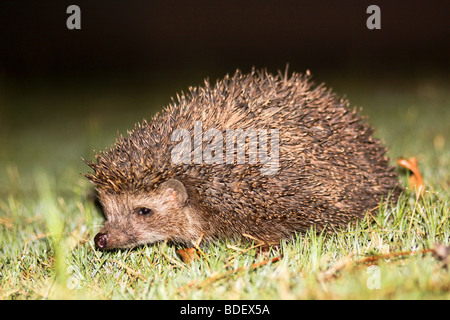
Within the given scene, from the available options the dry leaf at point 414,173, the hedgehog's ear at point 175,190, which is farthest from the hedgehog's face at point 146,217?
the dry leaf at point 414,173

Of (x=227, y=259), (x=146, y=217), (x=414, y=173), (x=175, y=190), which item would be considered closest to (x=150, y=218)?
(x=146, y=217)

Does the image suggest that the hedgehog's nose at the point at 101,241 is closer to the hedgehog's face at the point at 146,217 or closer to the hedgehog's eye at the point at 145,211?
the hedgehog's face at the point at 146,217

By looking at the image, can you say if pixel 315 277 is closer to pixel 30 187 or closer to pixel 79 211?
pixel 79 211

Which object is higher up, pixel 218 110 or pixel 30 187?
pixel 218 110

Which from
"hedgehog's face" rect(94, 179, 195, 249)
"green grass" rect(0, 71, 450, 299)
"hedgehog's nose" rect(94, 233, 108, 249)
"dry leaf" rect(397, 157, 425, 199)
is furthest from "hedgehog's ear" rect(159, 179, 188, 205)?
"dry leaf" rect(397, 157, 425, 199)

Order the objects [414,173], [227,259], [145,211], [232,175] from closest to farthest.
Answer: [227,259], [232,175], [145,211], [414,173]

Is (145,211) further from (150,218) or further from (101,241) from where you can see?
(101,241)
